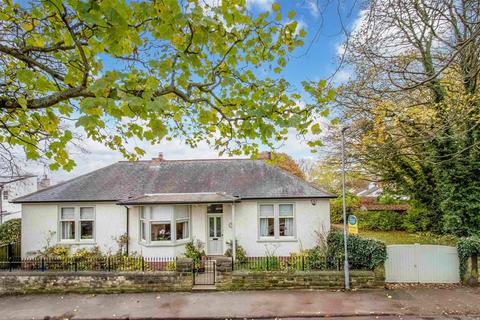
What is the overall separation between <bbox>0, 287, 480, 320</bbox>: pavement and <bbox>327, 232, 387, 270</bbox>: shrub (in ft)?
3.25

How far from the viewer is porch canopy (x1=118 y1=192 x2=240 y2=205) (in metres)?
14.3

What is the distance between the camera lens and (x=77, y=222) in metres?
15.5

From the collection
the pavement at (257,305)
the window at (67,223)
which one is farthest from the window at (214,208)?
the window at (67,223)

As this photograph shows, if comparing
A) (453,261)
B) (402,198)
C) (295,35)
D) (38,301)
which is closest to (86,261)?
(38,301)

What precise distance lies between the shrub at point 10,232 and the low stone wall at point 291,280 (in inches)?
496

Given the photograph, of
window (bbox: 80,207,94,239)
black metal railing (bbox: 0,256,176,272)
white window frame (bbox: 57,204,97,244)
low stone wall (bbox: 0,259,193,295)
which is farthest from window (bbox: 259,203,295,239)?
window (bbox: 80,207,94,239)

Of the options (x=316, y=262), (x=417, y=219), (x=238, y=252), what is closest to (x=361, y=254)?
(x=316, y=262)

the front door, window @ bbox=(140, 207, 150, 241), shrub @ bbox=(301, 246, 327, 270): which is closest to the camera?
shrub @ bbox=(301, 246, 327, 270)

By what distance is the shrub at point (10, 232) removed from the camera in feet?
52.9

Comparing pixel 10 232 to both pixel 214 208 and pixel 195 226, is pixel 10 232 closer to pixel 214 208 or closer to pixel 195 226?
pixel 195 226

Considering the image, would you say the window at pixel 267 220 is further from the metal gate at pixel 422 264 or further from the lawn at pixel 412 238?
the lawn at pixel 412 238

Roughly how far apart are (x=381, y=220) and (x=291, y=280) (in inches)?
651

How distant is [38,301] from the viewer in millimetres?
10219

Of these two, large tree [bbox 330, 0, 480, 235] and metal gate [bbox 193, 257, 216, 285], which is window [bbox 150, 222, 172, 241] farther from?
large tree [bbox 330, 0, 480, 235]
